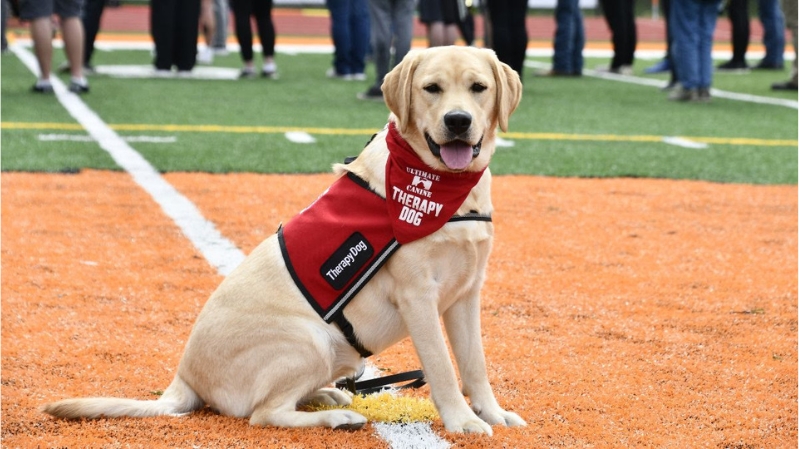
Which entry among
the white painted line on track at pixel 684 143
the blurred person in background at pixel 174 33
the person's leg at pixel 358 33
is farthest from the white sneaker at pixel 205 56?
the white painted line on track at pixel 684 143

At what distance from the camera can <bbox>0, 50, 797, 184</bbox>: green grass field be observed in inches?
300

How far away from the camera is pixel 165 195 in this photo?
21.0 feet

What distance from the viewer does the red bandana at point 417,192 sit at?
3.02 m

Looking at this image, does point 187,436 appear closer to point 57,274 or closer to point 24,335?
point 24,335

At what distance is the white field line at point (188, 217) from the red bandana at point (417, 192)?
562 mm

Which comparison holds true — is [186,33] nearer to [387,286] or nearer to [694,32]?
[694,32]

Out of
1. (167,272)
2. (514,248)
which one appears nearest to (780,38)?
(514,248)

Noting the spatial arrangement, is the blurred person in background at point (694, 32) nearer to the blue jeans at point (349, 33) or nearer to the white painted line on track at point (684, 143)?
the white painted line on track at point (684, 143)

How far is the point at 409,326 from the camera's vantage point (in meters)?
3.06

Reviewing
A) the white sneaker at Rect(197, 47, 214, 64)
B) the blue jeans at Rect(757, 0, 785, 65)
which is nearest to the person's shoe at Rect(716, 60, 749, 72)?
the blue jeans at Rect(757, 0, 785, 65)

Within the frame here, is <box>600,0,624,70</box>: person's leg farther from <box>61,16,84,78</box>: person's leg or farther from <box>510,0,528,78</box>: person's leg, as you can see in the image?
<box>61,16,84,78</box>: person's leg

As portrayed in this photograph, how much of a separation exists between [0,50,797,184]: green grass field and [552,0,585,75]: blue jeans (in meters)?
1.38

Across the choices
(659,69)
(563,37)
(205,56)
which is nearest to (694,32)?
(563,37)

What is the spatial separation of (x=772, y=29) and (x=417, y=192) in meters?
14.2
